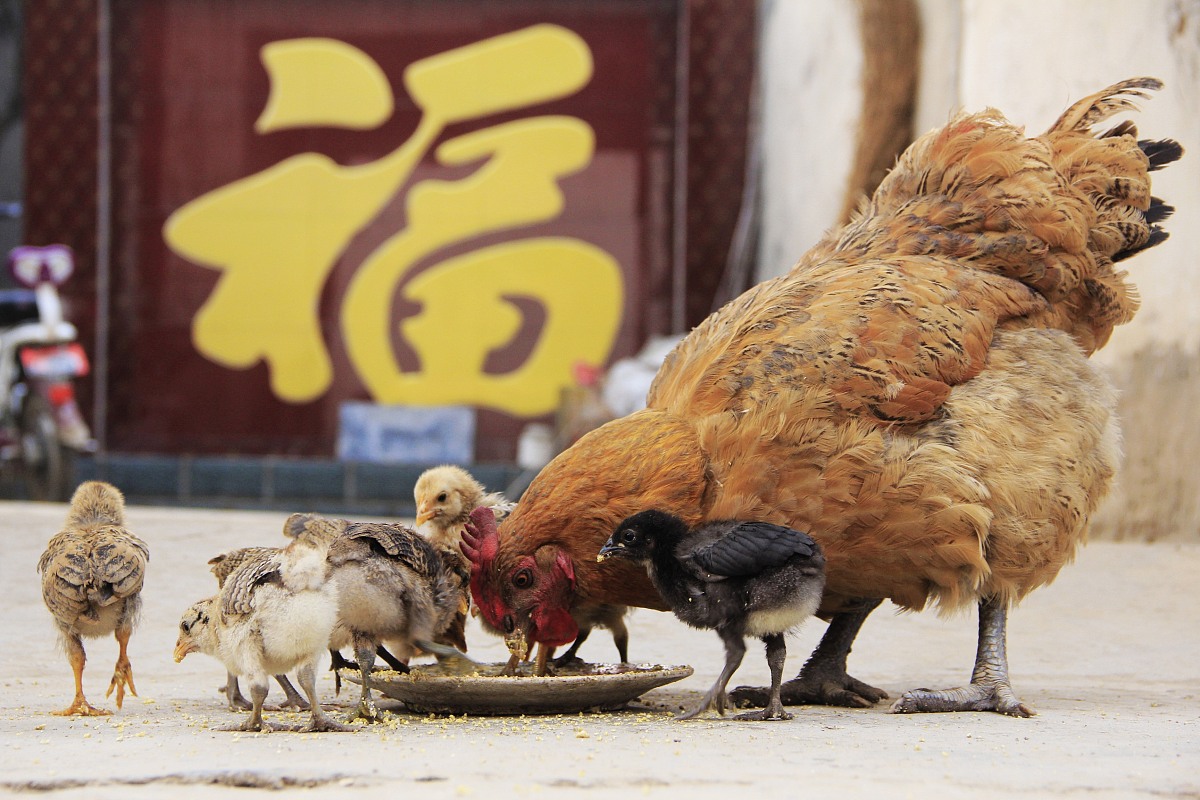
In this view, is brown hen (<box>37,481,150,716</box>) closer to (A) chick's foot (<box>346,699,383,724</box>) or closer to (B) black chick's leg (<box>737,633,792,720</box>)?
(A) chick's foot (<box>346,699,383,724</box>)

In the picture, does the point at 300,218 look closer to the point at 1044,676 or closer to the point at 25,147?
the point at 25,147

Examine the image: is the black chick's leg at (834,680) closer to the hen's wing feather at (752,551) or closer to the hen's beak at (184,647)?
the hen's wing feather at (752,551)

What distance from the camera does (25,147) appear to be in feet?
41.6

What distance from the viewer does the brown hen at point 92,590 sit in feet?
13.3

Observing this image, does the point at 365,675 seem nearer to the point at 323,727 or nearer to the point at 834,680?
the point at 323,727

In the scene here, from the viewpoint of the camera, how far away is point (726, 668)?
12.8 ft

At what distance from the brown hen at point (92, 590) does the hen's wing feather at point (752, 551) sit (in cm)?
176

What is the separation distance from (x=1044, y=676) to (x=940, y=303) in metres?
1.89

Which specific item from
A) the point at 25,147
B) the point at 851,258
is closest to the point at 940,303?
the point at 851,258

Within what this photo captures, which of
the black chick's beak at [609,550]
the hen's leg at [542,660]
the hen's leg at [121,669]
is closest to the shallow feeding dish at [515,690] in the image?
the hen's leg at [542,660]

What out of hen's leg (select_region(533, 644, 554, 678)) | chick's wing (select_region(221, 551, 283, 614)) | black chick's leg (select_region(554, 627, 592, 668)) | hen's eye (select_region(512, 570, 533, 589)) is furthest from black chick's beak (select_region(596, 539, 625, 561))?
chick's wing (select_region(221, 551, 283, 614))

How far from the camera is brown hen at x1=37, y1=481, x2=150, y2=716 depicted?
4066mm

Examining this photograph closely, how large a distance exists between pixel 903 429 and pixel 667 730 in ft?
3.85

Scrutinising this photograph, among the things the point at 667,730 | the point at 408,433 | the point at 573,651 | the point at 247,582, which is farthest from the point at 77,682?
the point at 408,433
